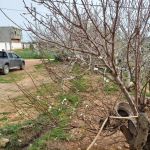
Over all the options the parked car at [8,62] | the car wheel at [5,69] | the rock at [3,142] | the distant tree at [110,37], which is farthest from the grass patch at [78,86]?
the car wheel at [5,69]

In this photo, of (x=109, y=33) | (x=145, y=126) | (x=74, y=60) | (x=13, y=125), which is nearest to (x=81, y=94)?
(x=74, y=60)

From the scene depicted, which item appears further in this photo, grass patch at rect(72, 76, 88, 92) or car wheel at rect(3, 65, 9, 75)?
car wheel at rect(3, 65, 9, 75)

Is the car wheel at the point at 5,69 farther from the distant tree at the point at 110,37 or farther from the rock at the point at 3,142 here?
the distant tree at the point at 110,37

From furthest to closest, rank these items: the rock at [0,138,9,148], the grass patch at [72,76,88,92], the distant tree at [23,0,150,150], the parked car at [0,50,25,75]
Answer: the parked car at [0,50,25,75] → the rock at [0,138,9,148] → the grass patch at [72,76,88,92] → the distant tree at [23,0,150,150]

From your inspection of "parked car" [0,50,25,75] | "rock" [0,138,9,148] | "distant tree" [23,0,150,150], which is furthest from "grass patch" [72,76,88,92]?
"parked car" [0,50,25,75]

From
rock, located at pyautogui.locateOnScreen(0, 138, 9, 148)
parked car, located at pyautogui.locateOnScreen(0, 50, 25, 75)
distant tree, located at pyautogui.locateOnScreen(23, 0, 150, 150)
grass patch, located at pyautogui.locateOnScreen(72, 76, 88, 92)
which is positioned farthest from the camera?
parked car, located at pyautogui.locateOnScreen(0, 50, 25, 75)

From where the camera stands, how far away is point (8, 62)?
28.5 meters

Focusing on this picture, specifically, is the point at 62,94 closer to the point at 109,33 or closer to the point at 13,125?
the point at 109,33

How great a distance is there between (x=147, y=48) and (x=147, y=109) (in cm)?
221

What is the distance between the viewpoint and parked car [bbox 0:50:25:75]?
89.7 ft

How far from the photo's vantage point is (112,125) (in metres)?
Answer: 5.85

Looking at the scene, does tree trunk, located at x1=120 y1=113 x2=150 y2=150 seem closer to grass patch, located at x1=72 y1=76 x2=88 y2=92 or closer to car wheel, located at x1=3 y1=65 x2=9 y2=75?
grass patch, located at x1=72 y1=76 x2=88 y2=92

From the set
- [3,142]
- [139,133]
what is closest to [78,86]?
[139,133]

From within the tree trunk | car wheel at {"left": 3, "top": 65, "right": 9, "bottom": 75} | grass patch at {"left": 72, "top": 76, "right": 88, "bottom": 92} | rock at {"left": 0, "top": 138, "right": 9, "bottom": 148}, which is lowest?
car wheel at {"left": 3, "top": 65, "right": 9, "bottom": 75}
